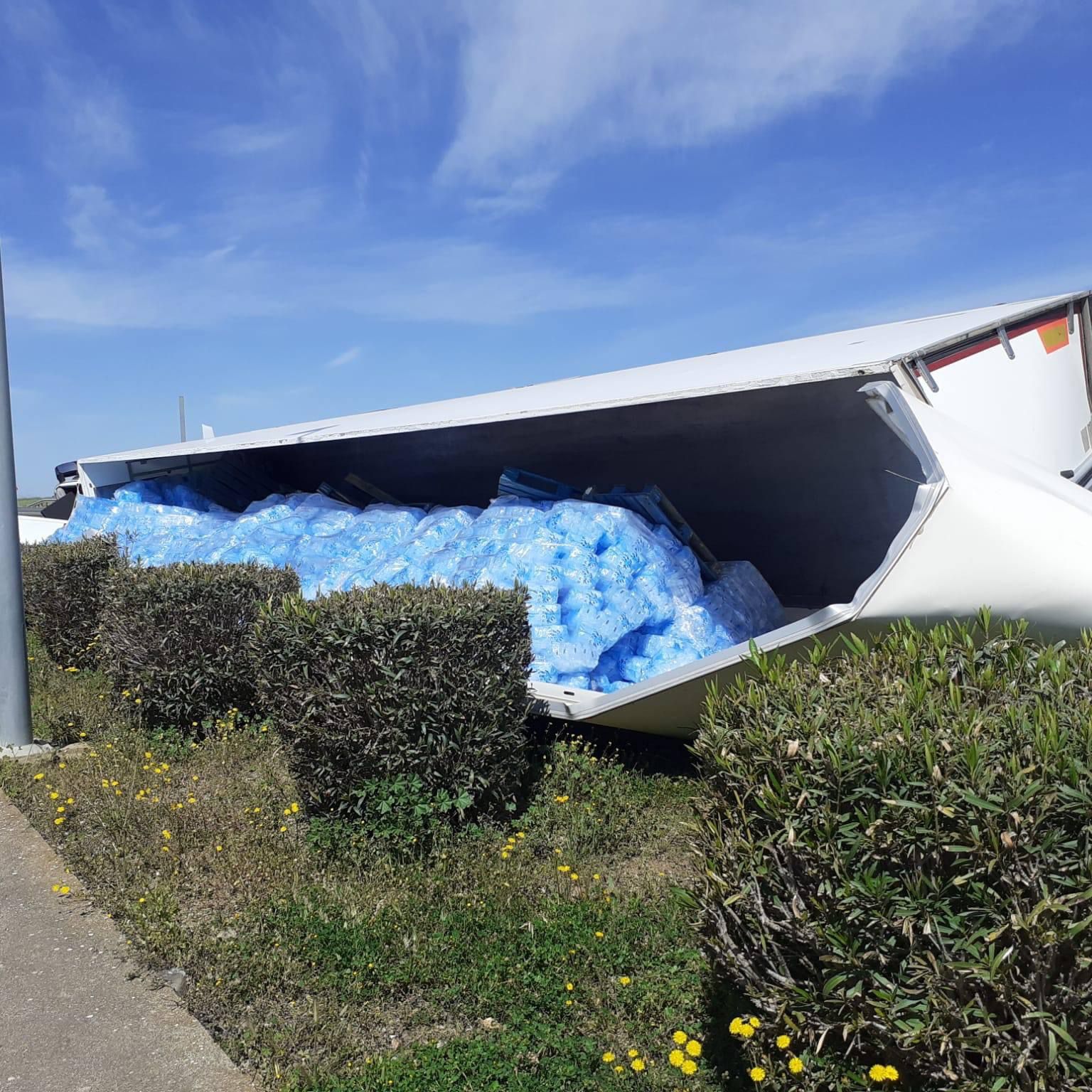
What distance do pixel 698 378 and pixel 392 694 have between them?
340 centimetres

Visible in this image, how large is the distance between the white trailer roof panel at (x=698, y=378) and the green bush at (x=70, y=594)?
171 centimetres

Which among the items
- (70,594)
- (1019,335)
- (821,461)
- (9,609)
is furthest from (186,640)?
(1019,335)

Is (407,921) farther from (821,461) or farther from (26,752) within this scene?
(821,461)

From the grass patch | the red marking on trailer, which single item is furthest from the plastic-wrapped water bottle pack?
the red marking on trailer

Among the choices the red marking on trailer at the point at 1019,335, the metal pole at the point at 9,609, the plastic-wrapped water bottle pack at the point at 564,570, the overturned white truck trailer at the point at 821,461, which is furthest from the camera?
the metal pole at the point at 9,609

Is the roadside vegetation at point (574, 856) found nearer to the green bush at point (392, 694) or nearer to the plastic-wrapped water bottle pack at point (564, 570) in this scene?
the green bush at point (392, 694)

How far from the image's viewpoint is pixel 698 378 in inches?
261

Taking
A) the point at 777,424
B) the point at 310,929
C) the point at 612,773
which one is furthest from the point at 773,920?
the point at 777,424

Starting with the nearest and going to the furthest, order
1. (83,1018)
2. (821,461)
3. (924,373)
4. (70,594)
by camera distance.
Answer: (83,1018), (924,373), (821,461), (70,594)

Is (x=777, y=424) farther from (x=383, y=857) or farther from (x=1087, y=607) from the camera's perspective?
(x=383, y=857)

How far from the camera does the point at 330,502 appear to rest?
9.52 meters

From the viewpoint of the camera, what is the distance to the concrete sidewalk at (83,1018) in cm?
295

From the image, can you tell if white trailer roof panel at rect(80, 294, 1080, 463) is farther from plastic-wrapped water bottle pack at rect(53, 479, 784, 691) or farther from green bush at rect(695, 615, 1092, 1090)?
green bush at rect(695, 615, 1092, 1090)

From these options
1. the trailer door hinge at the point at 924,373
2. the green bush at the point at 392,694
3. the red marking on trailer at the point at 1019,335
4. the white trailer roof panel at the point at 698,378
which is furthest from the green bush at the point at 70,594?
the red marking on trailer at the point at 1019,335
